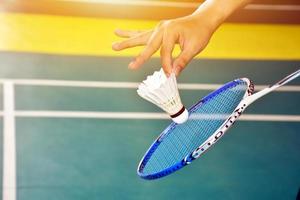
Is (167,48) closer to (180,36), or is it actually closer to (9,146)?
(180,36)

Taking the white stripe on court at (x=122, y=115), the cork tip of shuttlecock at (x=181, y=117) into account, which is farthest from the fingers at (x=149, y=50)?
the white stripe on court at (x=122, y=115)

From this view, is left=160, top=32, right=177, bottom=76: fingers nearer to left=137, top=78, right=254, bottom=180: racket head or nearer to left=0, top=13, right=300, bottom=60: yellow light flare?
left=137, top=78, right=254, bottom=180: racket head

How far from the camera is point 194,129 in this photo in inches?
125

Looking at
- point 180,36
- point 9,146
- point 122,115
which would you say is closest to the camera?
point 180,36

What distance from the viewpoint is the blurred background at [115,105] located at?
4203mm

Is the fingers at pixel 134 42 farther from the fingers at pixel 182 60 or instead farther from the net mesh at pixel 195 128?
the net mesh at pixel 195 128

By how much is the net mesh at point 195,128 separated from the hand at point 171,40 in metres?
0.57

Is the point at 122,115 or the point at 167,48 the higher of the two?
the point at 122,115

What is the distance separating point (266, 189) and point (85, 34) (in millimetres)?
3252

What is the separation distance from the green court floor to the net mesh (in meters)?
1.01

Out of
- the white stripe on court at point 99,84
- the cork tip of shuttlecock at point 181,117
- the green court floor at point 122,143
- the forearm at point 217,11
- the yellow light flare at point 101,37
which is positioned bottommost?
the cork tip of shuttlecock at point 181,117

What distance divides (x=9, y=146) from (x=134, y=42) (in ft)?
8.16

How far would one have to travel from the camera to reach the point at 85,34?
6.80 metres

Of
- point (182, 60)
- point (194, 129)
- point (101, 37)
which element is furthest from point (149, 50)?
point (101, 37)
